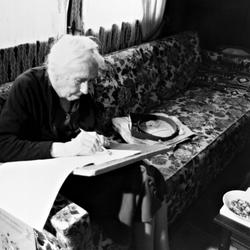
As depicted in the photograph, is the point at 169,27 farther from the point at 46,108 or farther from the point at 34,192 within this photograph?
the point at 34,192

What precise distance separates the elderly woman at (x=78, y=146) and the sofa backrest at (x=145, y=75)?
1.25ft

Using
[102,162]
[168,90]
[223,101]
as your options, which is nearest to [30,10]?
[102,162]

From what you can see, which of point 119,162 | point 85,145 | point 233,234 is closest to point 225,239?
point 233,234

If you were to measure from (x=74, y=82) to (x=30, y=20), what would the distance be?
24.6 inches

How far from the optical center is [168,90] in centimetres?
264

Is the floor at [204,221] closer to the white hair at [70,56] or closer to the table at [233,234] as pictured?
the table at [233,234]

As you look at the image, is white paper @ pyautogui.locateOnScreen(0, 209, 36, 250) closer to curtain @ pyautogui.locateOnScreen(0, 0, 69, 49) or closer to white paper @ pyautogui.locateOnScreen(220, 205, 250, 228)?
white paper @ pyautogui.locateOnScreen(220, 205, 250, 228)

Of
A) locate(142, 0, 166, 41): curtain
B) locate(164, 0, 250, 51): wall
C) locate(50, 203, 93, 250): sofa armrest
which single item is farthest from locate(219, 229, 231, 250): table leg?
locate(164, 0, 250, 51): wall

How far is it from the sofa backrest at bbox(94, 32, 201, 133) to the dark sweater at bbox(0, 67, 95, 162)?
352mm

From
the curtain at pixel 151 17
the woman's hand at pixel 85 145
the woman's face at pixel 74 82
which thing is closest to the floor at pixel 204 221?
the woman's hand at pixel 85 145

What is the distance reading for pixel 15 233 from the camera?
4.25 feet

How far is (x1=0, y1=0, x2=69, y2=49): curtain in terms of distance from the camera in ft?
5.47

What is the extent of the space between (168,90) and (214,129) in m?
0.57

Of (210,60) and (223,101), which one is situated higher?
(210,60)
